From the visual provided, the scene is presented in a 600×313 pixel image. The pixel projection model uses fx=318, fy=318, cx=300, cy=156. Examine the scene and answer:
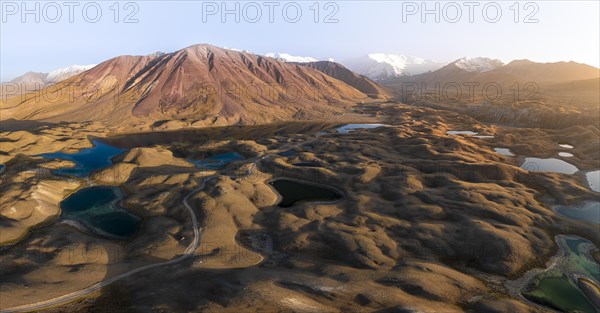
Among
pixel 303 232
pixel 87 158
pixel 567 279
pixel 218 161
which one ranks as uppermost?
pixel 87 158

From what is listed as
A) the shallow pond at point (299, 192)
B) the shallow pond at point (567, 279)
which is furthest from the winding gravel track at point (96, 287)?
the shallow pond at point (567, 279)

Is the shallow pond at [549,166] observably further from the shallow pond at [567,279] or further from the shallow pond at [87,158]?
the shallow pond at [87,158]

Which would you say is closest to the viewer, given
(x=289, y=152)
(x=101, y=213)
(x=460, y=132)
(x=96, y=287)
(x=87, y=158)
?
(x=96, y=287)

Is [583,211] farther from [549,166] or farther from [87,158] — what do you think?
[87,158]

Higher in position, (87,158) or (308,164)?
(87,158)

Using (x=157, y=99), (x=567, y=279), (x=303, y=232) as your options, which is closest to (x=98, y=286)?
(x=303, y=232)

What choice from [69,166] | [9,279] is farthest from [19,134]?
[9,279]

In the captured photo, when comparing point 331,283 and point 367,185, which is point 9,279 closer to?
point 331,283
